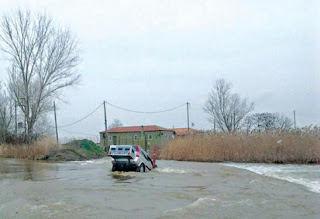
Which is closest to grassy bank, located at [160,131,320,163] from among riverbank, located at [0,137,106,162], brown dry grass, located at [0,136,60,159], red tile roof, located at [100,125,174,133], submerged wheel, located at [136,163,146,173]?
riverbank, located at [0,137,106,162]

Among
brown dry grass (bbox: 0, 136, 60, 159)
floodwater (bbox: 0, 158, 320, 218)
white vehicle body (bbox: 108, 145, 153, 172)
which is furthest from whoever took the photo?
brown dry grass (bbox: 0, 136, 60, 159)

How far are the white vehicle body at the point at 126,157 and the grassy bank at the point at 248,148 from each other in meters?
11.6

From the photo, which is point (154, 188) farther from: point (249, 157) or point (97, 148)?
point (97, 148)

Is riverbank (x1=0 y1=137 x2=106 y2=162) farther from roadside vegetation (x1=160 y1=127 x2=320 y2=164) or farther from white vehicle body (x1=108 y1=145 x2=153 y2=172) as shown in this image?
white vehicle body (x1=108 y1=145 x2=153 y2=172)

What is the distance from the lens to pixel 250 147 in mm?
26406

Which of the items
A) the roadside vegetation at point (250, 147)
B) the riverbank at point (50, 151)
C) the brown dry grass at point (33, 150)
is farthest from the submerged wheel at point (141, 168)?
the brown dry grass at point (33, 150)

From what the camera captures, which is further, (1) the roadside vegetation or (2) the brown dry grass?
(2) the brown dry grass

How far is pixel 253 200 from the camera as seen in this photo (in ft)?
33.1

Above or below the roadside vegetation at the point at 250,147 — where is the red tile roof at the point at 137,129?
above

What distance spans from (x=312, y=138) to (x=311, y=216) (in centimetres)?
1756

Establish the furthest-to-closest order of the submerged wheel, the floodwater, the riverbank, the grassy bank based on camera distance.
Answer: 1. the riverbank
2. the grassy bank
3. the submerged wheel
4. the floodwater

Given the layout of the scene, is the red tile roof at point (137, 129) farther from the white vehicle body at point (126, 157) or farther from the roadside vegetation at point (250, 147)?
the white vehicle body at point (126, 157)

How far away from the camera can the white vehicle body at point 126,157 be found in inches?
→ 637

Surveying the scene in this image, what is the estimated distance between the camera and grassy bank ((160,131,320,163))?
80.3 ft
